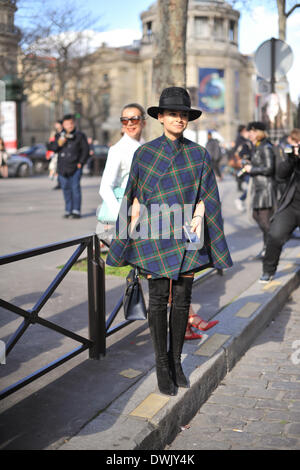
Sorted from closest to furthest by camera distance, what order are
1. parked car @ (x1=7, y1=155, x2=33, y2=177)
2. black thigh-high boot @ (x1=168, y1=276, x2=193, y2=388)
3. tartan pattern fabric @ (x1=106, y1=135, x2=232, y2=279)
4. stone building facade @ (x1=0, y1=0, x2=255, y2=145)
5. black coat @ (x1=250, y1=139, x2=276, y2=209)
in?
1. tartan pattern fabric @ (x1=106, y1=135, x2=232, y2=279)
2. black thigh-high boot @ (x1=168, y1=276, x2=193, y2=388)
3. black coat @ (x1=250, y1=139, x2=276, y2=209)
4. parked car @ (x1=7, y1=155, x2=33, y2=177)
5. stone building facade @ (x1=0, y1=0, x2=255, y2=145)

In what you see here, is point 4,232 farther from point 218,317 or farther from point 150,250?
point 150,250

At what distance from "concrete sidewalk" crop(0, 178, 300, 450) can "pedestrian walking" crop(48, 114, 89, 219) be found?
537 centimetres

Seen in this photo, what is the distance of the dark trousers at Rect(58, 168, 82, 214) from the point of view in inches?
432

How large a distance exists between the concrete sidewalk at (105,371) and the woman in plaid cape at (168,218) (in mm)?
268

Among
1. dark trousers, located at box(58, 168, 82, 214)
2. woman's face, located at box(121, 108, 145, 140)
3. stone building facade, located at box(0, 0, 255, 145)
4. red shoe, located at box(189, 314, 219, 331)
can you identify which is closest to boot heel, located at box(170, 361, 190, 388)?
red shoe, located at box(189, 314, 219, 331)

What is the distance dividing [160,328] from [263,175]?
4.59 metres

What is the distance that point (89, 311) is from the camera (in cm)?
382

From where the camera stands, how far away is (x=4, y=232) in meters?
9.13

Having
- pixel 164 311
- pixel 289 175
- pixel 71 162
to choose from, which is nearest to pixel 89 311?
pixel 164 311

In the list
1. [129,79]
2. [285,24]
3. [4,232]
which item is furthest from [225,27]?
[4,232]

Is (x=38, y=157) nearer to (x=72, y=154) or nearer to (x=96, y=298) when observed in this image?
(x=72, y=154)

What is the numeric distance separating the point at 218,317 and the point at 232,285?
1.34 m

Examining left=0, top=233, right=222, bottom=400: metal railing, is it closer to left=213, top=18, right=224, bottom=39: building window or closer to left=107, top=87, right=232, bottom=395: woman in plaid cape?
left=107, top=87, right=232, bottom=395: woman in plaid cape

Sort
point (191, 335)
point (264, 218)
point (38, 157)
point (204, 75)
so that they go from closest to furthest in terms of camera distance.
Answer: point (191, 335)
point (264, 218)
point (38, 157)
point (204, 75)
